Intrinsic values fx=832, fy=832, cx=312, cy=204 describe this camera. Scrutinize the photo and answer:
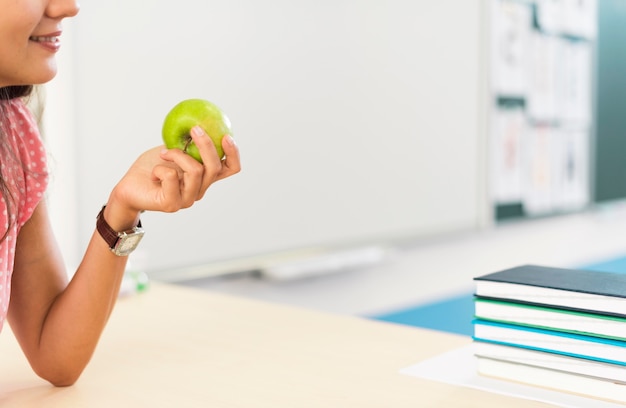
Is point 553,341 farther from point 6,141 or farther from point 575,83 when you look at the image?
point 575,83

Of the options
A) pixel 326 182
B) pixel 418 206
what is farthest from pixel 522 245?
pixel 326 182

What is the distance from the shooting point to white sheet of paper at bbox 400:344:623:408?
921 mm

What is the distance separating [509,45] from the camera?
2.84 meters

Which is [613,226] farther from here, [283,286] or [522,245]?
[283,286]

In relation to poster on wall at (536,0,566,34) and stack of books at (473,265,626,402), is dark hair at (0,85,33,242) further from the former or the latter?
poster on wall at (536,0,566,34)

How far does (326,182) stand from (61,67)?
820 mm

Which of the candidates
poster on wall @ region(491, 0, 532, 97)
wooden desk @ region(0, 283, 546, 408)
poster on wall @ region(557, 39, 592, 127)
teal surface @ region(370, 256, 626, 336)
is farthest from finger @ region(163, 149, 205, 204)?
poster on wall @ region(557, 39, 592, 127)

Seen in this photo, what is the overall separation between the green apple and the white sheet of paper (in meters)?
0.38

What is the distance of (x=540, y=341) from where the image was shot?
95 centimetres

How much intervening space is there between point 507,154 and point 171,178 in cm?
212

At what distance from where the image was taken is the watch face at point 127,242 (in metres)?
1.00

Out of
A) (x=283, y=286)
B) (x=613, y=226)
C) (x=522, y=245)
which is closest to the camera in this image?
(x=283, y=286)

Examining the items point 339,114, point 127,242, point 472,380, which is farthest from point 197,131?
point 339,114

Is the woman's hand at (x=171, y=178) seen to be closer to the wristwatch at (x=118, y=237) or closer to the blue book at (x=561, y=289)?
the wristwatch at (x=118, y=237)
